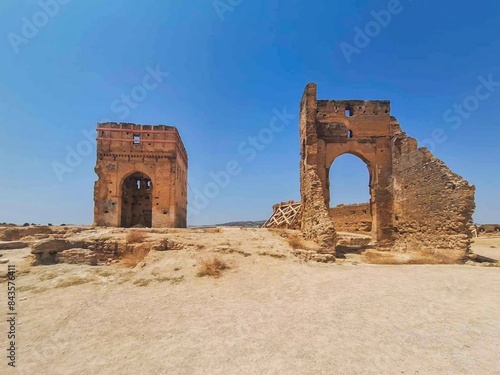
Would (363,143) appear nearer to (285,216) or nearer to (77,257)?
(285,216)

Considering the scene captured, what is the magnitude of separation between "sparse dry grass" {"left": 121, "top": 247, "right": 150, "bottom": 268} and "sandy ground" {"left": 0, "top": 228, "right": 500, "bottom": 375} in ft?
2.14

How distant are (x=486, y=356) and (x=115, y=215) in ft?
59.9

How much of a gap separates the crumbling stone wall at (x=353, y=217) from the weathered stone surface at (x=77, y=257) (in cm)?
1763

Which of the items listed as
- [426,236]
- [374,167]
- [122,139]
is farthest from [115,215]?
[426,236]

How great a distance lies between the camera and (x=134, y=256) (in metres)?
9.76

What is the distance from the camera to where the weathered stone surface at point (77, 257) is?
9.51 metres

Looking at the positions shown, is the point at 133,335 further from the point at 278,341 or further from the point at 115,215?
the point at 115,215

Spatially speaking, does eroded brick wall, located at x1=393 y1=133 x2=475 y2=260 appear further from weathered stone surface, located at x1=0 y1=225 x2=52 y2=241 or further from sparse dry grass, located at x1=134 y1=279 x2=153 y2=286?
weathered stone surface, located at x1=0 y1=225 x2=52 y2=241

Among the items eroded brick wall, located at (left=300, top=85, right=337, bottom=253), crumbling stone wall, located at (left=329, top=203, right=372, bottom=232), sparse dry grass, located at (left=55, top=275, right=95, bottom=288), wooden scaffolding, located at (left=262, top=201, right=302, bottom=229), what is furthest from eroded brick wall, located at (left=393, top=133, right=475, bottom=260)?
sparse dry grass, located at (left=55, top=275, right=95, bottom=288)

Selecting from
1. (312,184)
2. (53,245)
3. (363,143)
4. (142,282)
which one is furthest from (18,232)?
(363,143)

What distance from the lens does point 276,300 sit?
19.6ft

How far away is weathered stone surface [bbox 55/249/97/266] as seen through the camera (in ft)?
31.2

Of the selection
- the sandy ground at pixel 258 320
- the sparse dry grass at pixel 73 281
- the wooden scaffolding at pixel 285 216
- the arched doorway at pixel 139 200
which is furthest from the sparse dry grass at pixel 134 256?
the arched doorway at pixel 139 200

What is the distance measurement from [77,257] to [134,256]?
201 cm
